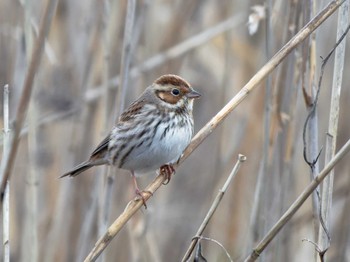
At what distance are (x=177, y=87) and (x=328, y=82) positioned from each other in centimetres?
123

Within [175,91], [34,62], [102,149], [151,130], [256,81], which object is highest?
[34,62]

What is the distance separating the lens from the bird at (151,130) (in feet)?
7.96

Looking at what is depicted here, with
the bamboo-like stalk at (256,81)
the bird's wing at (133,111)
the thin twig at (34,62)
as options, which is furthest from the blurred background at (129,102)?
the thin twig at (34,62)

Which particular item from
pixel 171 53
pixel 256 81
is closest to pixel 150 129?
pixel 256 81

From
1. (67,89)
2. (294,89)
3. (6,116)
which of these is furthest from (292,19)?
(67,89)

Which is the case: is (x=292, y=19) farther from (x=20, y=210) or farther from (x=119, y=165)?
(x=20, y=210)

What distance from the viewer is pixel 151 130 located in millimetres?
2471

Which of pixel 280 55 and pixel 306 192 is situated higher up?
pixel 280 55

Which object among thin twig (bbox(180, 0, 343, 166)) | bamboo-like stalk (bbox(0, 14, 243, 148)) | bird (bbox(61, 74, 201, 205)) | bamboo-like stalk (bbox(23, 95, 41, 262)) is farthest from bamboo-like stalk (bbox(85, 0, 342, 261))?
bamboo-like stalk (bbox(0, 14, 243, 148))

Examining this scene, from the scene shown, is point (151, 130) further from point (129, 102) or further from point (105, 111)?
point (129, 102)

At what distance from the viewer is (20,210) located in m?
3.36

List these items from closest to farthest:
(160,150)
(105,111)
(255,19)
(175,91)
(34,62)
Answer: (34,62), (255,19), (160,150), (175,91), (105,111)

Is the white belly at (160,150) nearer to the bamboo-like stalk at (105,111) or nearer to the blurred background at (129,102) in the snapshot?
the bamboo-like stalk at (105,111)

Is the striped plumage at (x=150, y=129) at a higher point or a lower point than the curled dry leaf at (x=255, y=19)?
lower
